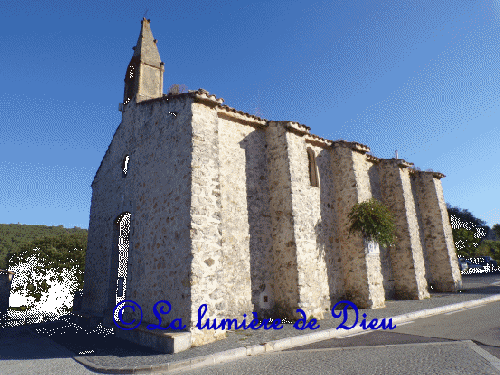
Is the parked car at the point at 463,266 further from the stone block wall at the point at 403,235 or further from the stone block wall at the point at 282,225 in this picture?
the stone block wall at the point at 282,225

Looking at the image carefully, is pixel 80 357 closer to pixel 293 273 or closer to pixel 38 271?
pixel 293 273

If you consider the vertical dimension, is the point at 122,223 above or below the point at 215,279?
above

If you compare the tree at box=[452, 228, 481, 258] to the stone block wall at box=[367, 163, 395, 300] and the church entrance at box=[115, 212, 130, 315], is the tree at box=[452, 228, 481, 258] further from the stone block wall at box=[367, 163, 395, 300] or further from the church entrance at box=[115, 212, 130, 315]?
the church entrance at box=[115, 212, 130, 315]

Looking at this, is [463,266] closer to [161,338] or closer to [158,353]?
[161,338]

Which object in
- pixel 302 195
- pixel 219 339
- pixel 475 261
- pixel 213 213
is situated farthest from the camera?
pixel 475 261

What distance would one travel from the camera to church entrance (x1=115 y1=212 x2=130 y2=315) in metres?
9.80

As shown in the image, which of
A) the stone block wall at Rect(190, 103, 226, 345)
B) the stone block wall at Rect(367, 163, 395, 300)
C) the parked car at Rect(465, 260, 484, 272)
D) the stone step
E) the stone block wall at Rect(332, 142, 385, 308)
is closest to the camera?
the stone step

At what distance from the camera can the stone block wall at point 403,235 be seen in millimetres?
12125

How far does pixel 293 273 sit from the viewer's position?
27.1 feet

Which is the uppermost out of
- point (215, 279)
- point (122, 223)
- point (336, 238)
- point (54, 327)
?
point (122, 223)

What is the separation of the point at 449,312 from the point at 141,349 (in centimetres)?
891

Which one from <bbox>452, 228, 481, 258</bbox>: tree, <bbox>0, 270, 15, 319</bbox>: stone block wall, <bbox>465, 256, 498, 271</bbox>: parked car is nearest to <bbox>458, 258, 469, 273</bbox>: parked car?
<bbox>452, 228, 481, 258</bbox>: tree

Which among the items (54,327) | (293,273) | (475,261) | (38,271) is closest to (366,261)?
(293,273)

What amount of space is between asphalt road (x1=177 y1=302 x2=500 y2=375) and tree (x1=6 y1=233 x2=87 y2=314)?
23.4 m
